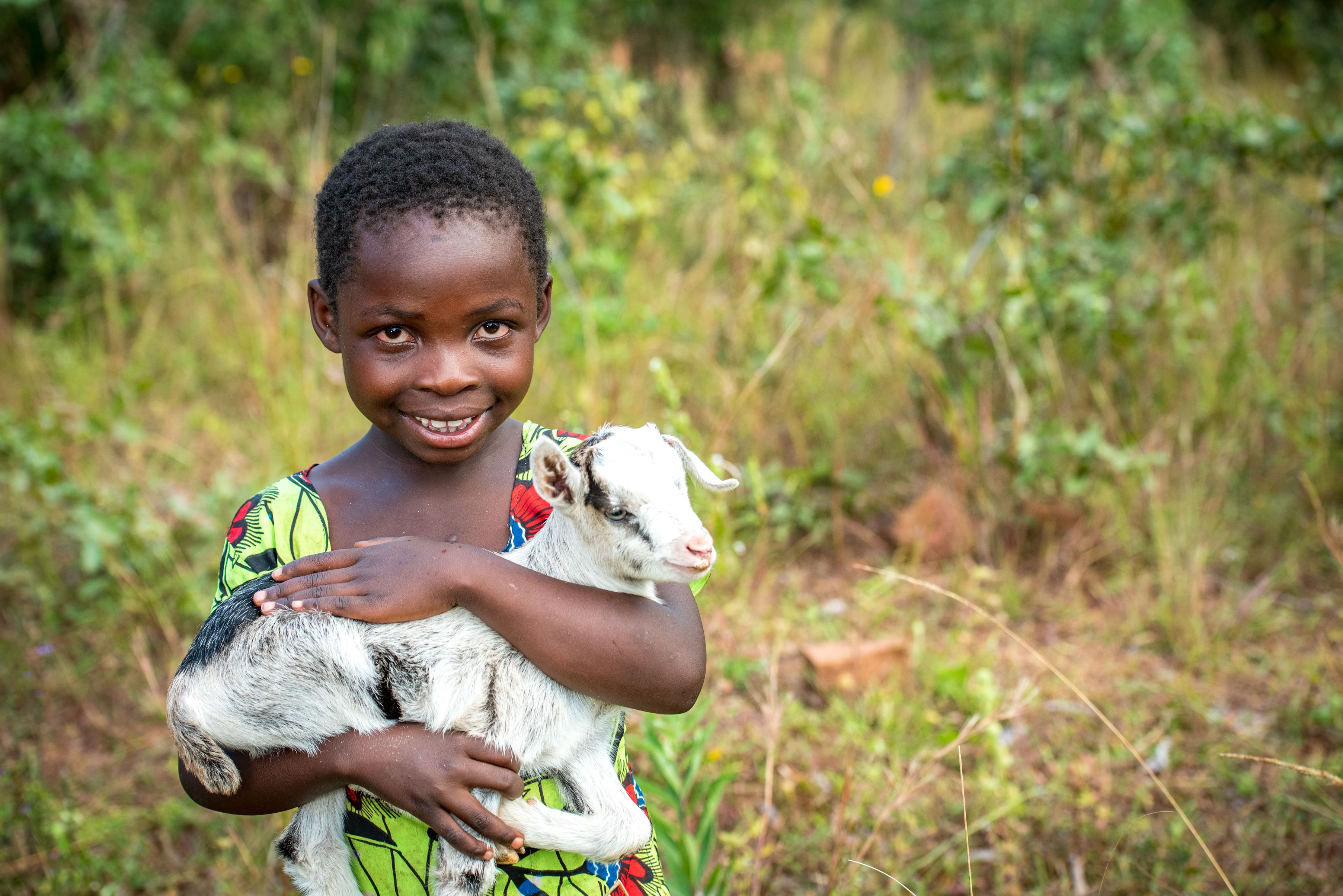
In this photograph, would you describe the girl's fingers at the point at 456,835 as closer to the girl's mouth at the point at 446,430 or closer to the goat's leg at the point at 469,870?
the goat's leg at the point at 469,870

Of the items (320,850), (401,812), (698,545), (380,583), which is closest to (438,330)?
(380,583)

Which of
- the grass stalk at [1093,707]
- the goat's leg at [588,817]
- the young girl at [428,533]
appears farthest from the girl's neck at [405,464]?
the grass stalk at [1093,707]

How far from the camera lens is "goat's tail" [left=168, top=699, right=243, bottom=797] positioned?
152 cm

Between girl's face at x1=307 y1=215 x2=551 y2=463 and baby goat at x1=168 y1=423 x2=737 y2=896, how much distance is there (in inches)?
8.2

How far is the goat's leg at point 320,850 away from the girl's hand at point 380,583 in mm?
378

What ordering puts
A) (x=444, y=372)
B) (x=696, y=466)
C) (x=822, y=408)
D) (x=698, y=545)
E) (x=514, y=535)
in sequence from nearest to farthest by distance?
(x=698, y=545) < (x=444, y=372) < (x=696, y=466) < (x=514, y=535) < (x=822, y=408)

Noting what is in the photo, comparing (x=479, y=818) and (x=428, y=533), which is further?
(x=428, y=533)

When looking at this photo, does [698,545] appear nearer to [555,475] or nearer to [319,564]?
[555,475]

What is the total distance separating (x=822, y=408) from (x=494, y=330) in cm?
302

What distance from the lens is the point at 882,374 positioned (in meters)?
4.42

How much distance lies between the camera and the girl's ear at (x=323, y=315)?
1.66 meters

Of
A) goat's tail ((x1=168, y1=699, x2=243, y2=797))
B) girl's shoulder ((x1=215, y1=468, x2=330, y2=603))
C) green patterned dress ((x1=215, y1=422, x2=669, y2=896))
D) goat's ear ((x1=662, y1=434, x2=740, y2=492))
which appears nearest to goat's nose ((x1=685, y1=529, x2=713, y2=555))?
goat's ear ((x1=662, y1=434, x2=740, y2=492))

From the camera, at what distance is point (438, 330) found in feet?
5.04

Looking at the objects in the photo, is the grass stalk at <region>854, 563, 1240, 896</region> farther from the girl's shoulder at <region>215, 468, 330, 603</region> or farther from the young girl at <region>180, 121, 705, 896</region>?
the girl's shoulder at <region>215, 468, 330, 603</region>
